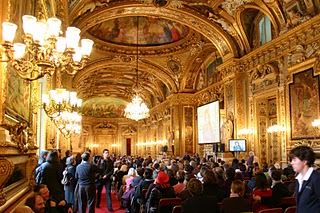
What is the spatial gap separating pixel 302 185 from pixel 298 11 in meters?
9.83

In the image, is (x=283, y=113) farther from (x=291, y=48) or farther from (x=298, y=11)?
(x=298, y=11)

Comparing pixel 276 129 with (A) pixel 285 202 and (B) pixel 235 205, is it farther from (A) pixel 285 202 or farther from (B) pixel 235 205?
(B) pixel 235 205

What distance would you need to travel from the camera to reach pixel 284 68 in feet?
A: 39.7

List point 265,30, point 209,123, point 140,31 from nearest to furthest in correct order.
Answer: point 265,30, point 209,123, point 140,31

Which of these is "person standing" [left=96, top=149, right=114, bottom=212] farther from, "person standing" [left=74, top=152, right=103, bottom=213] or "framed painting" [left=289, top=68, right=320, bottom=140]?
"framed painting" [left=289, top=68, right=320, bottom=140]

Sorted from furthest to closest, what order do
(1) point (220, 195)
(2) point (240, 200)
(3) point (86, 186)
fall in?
(3) point (86, 186)
(1) point (220, 195)
(2) point (240, 200)

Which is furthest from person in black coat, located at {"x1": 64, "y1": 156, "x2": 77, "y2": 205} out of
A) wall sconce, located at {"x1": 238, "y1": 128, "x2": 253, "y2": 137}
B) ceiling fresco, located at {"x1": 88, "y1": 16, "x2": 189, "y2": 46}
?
ceiling fresco, located at {"x1": 88, "y1": 16, "x2": 189, "y2": 46}

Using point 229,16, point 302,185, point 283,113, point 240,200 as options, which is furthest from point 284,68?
point 302,185

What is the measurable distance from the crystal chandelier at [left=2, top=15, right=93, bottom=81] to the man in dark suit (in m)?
2.92

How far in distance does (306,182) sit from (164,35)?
18006mm

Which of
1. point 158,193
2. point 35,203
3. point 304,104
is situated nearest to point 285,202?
point 158,193

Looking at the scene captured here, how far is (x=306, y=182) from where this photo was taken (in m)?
2.76

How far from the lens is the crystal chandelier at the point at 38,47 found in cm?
342

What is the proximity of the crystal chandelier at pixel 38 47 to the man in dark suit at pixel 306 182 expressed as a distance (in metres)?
2.92
